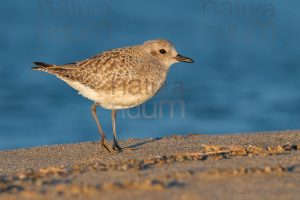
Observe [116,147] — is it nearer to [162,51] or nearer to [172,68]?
[162,51]

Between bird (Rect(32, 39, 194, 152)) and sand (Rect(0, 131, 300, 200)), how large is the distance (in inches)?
43.9

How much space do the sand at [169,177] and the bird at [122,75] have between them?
1.11 metres

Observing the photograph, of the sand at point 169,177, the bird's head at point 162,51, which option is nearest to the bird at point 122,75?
Answer: the bird's head at point 162,51

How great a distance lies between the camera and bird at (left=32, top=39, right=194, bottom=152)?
862 centimetres

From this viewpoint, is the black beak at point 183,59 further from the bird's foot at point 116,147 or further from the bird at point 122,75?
the bird's foot at point 116,147

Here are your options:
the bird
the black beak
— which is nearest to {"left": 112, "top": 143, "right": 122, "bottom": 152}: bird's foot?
the bird

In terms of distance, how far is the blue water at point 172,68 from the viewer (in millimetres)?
14609

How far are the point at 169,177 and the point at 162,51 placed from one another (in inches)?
153

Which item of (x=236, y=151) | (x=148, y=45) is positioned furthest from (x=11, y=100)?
(x=236, y=151)

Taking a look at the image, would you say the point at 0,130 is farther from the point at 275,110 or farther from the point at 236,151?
the point at 236,151

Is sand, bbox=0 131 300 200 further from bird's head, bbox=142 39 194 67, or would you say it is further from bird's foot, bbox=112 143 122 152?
bird's head, bbox=142 39 194 67

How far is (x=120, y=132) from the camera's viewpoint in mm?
14008

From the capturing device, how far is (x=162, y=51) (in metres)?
9.15

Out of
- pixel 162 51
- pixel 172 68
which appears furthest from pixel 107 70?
pixel 172 68
